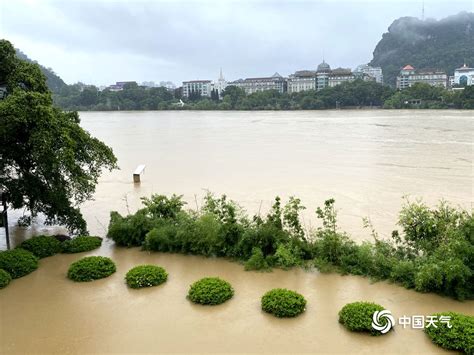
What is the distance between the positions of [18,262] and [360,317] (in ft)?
15.1

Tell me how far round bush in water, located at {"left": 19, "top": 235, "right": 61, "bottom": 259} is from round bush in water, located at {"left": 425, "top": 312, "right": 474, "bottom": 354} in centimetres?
544

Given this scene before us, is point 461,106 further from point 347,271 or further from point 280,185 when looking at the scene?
point 347,271

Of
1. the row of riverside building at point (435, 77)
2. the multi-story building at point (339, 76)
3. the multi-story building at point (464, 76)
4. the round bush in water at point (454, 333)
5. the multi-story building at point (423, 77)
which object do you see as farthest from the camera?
the multi-story building at point (339, 76)

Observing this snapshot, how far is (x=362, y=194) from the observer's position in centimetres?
1170

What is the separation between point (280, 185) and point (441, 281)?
8.28 meters

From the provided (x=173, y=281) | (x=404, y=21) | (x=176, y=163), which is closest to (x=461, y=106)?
(x=176, y=163)

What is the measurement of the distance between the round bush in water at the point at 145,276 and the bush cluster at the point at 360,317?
2.42 metres

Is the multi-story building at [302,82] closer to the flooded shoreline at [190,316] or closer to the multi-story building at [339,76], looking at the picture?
the multi-story building at [339,76]

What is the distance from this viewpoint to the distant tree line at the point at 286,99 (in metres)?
59.7

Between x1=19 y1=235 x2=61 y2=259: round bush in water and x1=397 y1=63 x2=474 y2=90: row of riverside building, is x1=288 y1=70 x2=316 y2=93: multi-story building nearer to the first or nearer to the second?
x1=397 y1=63 x2=474 y2=90: row of riverside building

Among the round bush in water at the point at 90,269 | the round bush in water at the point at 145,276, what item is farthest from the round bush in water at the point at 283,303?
the round bush in water at the point at 90,269

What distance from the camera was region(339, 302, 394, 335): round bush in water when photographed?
4484mm

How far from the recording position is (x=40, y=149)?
6.30 m

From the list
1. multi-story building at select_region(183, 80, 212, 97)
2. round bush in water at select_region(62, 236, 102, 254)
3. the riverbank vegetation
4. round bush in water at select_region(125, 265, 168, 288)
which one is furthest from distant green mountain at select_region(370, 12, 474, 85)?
round bush in water at select_region(125, 265, 168, 288)
